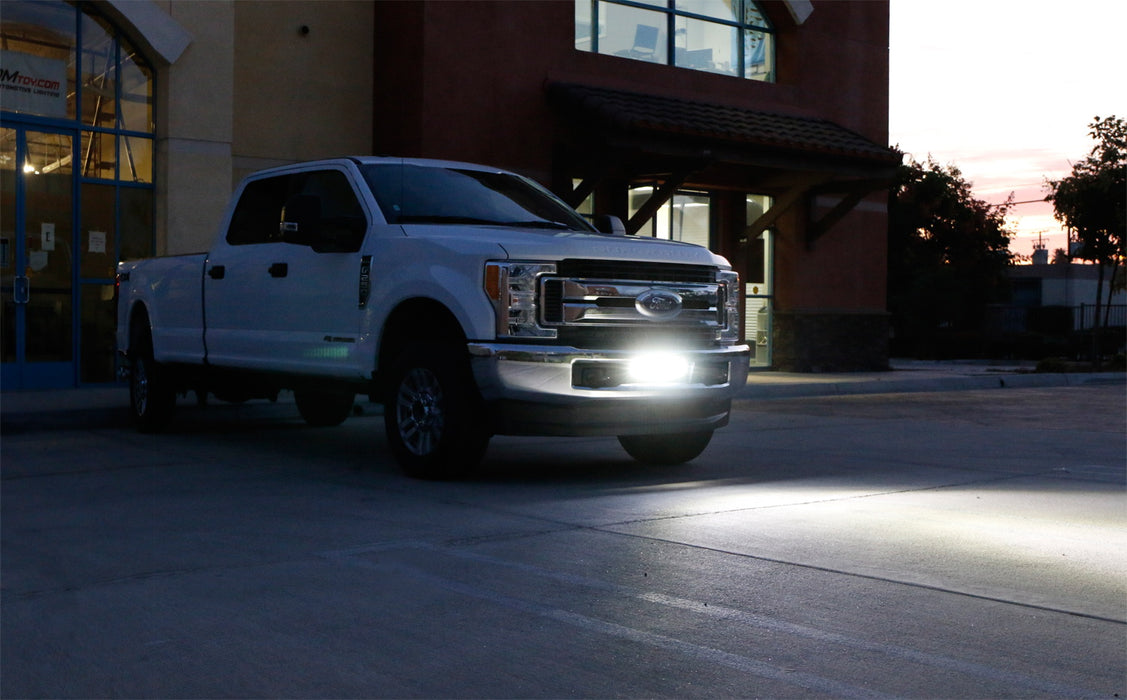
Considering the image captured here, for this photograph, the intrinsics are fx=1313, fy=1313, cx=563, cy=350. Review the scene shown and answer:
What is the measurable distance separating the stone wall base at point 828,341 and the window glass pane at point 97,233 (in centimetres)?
1271

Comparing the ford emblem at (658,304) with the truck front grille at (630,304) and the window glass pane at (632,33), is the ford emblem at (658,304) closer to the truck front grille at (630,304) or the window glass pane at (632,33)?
the truck front grille at (630,304)

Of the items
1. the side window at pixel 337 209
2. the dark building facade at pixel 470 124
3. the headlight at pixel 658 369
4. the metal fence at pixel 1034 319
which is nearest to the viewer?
the headlight at pixel 658 369

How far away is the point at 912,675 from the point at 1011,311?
4447cm

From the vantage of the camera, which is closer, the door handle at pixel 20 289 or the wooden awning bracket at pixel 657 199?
the door handle at pixel 20 289

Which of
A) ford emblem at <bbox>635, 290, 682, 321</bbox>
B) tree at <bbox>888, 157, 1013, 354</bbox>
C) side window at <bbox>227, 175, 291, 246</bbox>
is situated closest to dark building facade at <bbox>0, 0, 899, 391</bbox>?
side window at <bbox>227, 175, 291, 246</bbox>

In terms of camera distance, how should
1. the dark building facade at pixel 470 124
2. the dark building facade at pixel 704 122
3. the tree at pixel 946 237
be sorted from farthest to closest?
the tree at pixel 946 237 < the dark building facade at pixel 704 122 < the dark building facade at pixel 470 124

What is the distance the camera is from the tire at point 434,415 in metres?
8.55

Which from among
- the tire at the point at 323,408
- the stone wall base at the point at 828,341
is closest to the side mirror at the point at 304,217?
the tire at the point at 323,408

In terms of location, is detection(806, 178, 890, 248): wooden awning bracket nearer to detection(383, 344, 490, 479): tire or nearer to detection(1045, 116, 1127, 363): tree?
detection(1045, 116, 1127, 363): tree

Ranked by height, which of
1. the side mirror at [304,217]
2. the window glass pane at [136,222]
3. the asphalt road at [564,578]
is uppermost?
the window glass pane at [136,222]

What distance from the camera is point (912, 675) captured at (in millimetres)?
4262

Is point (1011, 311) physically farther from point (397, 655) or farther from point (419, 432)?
point (397, 655)

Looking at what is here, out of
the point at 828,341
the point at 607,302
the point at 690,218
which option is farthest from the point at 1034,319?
the point at 607,302

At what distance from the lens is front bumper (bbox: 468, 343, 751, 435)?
8.40 metres
